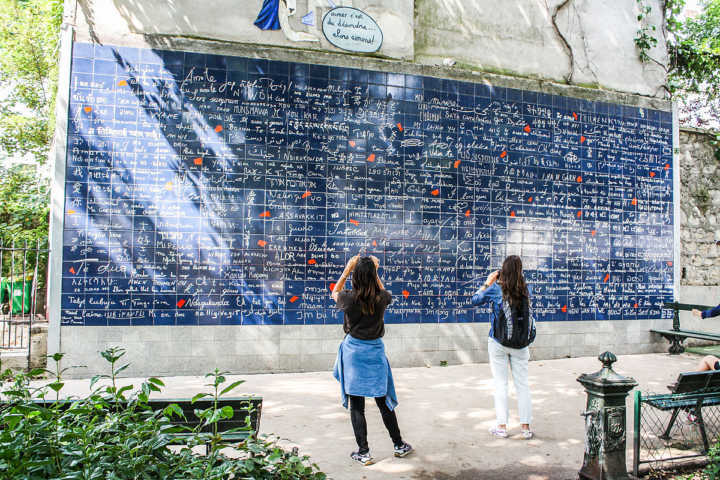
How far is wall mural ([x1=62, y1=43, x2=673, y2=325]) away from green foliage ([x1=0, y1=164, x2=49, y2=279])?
385 centimetres

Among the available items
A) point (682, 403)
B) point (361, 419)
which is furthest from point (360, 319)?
point (682, 403)

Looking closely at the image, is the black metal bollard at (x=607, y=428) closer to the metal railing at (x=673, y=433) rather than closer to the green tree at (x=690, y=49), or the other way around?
the metal railing at (x=673, y=433)

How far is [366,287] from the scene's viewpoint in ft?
12.3

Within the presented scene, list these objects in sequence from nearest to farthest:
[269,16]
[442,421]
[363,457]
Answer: [363,457] < [442,421] < [269,16]

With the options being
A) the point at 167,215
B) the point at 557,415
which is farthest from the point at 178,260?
the point at 557,415

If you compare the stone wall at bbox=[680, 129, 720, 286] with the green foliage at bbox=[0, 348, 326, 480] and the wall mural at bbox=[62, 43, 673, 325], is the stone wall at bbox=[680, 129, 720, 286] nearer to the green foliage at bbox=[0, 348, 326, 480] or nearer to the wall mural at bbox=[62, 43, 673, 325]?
the wall mural at bbox=[62, 43, 673, 325]

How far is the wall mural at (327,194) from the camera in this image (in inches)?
252

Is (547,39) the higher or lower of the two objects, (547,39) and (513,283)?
the higher

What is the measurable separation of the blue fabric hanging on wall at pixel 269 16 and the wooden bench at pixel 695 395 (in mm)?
6674

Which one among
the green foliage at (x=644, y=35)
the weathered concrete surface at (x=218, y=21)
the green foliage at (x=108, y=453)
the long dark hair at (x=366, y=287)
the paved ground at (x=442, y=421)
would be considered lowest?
the paved ground at (x=442, y=421)

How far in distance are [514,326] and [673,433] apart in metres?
1.92

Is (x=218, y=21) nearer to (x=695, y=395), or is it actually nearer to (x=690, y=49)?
(x=695, y=395)

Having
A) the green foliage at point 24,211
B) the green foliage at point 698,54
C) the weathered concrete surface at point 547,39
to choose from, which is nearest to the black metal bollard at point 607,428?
the weathered concrete surface at point 547,39

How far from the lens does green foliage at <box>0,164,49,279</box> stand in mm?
Answer: 11211
